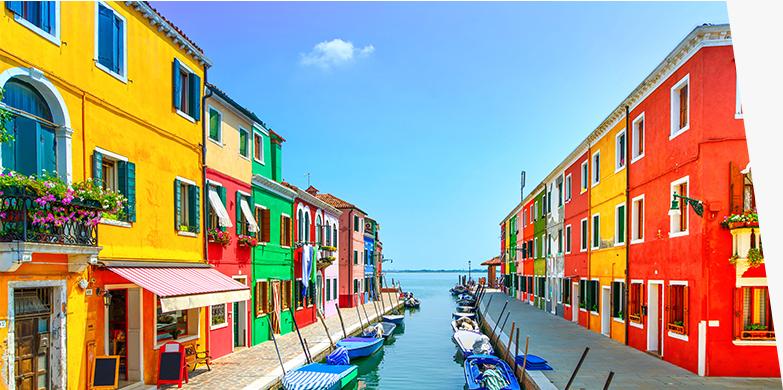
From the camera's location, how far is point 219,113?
54.5ft

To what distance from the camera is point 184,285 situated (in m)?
12.2

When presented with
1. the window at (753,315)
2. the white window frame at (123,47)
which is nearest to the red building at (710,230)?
the window at (753,315)

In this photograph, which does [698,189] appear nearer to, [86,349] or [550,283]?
[86,349]

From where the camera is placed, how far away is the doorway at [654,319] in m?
16.5

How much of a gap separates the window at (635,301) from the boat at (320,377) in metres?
9.62

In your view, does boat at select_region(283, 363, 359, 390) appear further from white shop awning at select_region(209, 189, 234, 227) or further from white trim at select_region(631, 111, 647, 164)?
white trim at select_region(631, 111, 647, 164)

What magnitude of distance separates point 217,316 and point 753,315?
14.4m

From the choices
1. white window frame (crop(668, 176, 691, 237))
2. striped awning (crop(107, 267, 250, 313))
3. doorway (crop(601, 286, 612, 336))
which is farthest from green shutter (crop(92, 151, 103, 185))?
doorway (crop(601, 286, 612, 336))

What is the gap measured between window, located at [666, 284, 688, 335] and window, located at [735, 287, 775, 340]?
1.32 meters

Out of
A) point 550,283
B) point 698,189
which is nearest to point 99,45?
point 698,189

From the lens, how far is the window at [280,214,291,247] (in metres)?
22.2

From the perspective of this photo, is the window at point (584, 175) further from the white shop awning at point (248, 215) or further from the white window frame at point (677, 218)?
the white shop awning at point (248, 215)

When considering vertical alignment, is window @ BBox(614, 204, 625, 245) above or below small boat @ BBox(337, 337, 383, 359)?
above

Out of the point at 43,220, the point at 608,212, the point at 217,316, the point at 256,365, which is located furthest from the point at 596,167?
the point at 43,220
